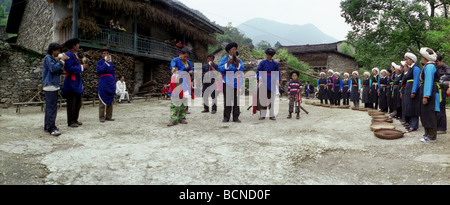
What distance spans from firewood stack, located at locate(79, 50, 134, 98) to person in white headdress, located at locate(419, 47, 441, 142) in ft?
35.6

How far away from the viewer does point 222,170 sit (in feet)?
8.87

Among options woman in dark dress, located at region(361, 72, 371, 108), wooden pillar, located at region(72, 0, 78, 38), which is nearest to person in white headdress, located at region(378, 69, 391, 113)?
woman in dark dress, located at region(361, 72, 371, 108)

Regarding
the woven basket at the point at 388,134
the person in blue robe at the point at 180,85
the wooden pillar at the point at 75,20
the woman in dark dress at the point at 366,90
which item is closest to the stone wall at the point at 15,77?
the wooden pillar at the point at 75,20

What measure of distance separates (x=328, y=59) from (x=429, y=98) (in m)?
29.3

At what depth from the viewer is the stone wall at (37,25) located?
11.6 meters

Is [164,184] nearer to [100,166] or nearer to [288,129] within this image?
[100,166]

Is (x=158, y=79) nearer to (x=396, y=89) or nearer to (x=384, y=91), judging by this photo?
(x=384, y=91)

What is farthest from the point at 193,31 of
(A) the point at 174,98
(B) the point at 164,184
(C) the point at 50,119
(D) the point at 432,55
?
(B) the point at 164,184

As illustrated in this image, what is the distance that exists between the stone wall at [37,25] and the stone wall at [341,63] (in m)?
28.6

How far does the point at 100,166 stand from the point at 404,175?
3189mm

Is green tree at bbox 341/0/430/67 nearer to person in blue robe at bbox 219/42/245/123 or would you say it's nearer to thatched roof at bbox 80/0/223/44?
thatched roof at bbox 80/0/223/44

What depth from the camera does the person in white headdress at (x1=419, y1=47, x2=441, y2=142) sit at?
3920 millimetres

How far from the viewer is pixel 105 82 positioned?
5809 mm

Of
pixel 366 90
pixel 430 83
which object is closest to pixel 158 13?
pixel 366 90
